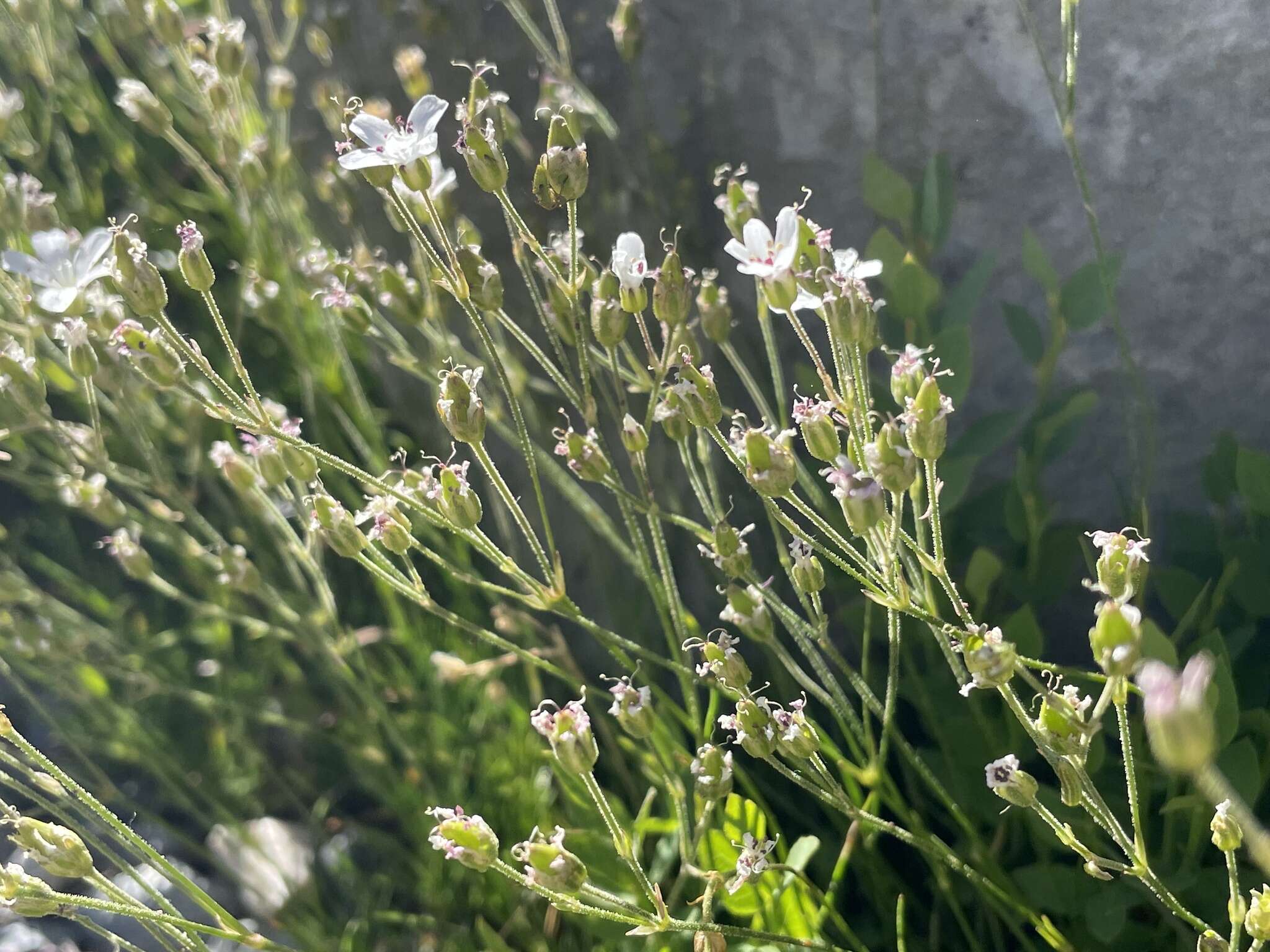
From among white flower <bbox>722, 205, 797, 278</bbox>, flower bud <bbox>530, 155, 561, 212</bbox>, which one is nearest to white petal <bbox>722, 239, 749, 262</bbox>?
white flower <bbox>722, 205, 797, 278</bbox>

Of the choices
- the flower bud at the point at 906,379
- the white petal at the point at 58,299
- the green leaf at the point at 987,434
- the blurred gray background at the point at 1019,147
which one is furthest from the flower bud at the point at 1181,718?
the white petal at the point at 58,299

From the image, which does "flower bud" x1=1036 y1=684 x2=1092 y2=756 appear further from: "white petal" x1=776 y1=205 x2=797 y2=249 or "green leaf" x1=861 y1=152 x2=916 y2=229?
"green leaf" x1=861 y1=152 x2=916 y2=229

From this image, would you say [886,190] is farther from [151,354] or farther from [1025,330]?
[151,354]

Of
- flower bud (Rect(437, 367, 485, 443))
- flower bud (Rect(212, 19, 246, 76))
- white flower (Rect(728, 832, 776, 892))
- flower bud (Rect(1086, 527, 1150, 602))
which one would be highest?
flower bud (Rect(212, 19, 246, 76))

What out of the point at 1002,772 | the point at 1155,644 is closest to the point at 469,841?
the point at 1002,772

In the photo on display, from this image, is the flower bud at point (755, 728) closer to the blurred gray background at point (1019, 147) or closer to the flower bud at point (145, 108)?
the blurred gray background at point (1019, 147)

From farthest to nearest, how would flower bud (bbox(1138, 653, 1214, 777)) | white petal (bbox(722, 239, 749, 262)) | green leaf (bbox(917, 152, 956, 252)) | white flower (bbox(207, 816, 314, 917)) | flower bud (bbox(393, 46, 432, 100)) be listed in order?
1. white flower (bbox(207, 816, 314, 917))
2. flower bud (bbox(393, 46, 432, 100))
3. green leaf (bbox(917, 152, 956, 252))
4. white petal (bbox(722, 239, 749, 262))
5. flower bud (bbox(1138, 653, 1214, 777))
